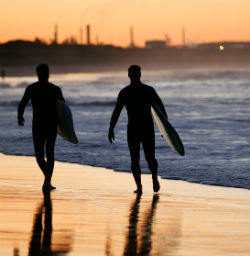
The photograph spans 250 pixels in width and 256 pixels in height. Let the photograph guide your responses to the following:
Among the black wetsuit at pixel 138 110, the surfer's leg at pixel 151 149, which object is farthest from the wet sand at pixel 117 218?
the black wetsuit at pixel 138 110

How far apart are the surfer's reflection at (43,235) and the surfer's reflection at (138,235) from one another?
1.59ft

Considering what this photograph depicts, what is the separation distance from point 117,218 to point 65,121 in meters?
2.63

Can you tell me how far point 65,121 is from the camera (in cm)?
989

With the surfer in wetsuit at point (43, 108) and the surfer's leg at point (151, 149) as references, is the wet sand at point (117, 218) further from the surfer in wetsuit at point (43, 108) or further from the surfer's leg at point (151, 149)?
the surfer in wetsuit at point (43, 108)

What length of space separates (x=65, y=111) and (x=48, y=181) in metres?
0.88

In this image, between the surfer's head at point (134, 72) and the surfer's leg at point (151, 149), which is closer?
the surfer's head at point (134, 72)

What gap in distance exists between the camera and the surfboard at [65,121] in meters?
9.68

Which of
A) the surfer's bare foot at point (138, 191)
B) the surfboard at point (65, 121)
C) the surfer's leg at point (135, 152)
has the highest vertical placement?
the surfboard at point (65, 121)

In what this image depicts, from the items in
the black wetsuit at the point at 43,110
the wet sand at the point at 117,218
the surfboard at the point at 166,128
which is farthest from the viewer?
the surfboard at the point at 166,128

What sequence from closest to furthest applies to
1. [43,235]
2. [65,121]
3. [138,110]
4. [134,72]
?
[43,235], [134,72], [138,110], [65,121]

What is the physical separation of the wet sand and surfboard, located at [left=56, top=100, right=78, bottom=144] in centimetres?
65

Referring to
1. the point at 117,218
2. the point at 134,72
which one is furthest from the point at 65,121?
the point at 117,218

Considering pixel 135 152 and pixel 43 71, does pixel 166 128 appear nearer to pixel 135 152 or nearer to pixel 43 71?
pixel 135 152

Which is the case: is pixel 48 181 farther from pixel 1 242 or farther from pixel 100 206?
pixel 1 242
